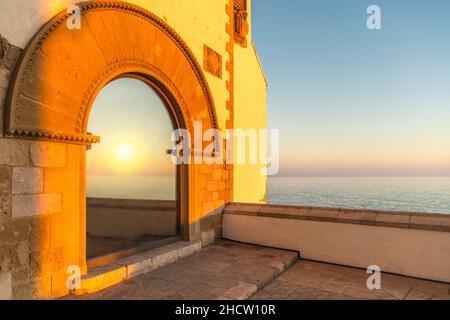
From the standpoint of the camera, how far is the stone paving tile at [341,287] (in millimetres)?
3729

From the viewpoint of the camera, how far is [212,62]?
21.0ft

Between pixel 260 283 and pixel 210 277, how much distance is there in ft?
2.36

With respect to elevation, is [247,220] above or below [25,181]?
below

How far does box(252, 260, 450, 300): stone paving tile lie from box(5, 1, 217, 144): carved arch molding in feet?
10.3

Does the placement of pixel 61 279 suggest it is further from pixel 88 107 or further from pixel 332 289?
pixel 332 289

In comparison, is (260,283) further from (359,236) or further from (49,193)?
(49,193)

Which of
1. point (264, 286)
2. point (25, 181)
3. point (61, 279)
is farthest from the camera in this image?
point (264, 286)

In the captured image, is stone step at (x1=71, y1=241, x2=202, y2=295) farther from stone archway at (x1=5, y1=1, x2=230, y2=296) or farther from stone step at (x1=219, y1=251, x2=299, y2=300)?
stone step at (x1=219, y1=251, x2=299, y2=300)

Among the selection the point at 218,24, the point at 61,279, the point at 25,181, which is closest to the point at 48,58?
the point at 25,181

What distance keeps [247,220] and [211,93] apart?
2.78m

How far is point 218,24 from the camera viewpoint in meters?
6.72

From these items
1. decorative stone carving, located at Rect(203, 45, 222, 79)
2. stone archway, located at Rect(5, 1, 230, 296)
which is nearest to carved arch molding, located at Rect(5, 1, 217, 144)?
stone archway, located at Rect(5, 1, 230, 296)

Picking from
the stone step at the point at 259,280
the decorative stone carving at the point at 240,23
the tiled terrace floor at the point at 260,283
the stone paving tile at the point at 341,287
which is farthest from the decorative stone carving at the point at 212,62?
the stone paving tile at the point at 341,287

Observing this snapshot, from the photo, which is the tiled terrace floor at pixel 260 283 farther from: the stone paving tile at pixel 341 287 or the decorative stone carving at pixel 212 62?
the decorative stone carving at pixel 212 62
